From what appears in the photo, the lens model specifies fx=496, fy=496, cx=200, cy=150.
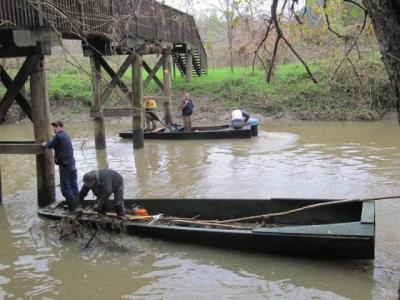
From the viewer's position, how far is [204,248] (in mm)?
7574

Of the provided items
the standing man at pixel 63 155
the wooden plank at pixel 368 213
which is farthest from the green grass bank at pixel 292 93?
the wooden plank at pixel 368 213

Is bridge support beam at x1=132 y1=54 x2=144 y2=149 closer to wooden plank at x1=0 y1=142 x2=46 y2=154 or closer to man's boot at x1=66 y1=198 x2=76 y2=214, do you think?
wooden plank at x1=0 y1=142 x2=46 y2=154

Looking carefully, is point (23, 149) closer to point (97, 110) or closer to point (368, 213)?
point (97, 110)

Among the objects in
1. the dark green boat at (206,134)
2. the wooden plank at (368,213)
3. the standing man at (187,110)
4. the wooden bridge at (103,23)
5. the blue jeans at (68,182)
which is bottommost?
the wooden plank at (368,213)

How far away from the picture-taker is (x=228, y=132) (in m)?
18.2

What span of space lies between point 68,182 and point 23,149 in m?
1.32

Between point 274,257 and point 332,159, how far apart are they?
8108mm

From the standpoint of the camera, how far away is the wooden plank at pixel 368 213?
6387 millimetres

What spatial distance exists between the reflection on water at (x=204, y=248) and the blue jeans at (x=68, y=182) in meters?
0.53

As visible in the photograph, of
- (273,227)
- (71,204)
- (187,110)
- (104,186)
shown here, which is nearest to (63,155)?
(71,204)

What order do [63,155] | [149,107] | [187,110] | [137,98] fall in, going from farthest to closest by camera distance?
1. [149,107]
2. [187,110]
3. [137,98]
4. [63,155]

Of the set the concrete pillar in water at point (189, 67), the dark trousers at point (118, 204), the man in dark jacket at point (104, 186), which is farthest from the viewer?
the concrete pillar in water at point (189, 67)

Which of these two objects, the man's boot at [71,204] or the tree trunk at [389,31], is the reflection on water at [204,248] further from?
the tree trunk at [389,31]

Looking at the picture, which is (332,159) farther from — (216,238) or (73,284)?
(73,284)
